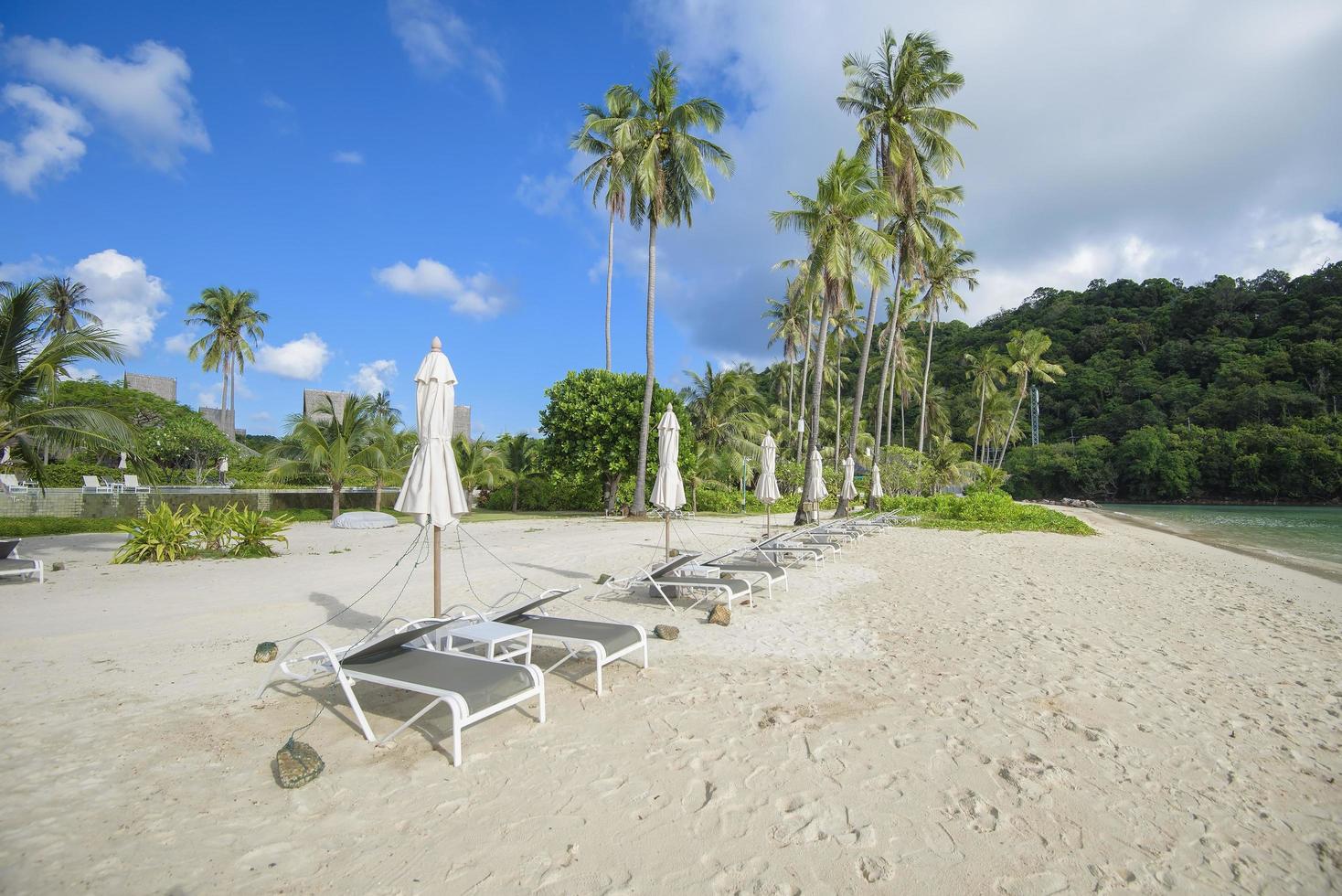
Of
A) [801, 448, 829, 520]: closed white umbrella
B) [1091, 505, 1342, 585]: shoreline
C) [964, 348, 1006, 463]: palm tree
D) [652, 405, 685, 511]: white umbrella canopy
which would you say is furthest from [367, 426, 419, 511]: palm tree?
[964, 348, 1006, 463]: palm tree

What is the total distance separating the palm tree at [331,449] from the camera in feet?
69.9

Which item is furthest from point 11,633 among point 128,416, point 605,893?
point 605,893

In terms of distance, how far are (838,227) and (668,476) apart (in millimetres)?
11549

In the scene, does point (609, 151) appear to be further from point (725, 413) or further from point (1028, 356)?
point (1028, 356)

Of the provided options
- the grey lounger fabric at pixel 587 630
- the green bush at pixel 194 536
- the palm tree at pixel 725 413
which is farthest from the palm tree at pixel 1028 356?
the grey lounger fabric at pixel 587 630

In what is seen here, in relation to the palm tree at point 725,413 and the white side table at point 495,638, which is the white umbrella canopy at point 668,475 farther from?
the palm tree at point 725,413

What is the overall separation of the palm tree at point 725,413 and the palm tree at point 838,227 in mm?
13524

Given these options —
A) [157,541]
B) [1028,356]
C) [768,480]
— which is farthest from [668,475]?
[1028,356]

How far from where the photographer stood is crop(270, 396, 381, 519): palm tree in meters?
21.3

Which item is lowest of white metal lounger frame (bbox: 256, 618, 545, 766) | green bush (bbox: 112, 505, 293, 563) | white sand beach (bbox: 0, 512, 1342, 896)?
white sand beach (bbox: 0, 512, 1342, 896)

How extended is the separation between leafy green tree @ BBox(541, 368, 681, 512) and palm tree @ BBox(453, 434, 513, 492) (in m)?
3.50

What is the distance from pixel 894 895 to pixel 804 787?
762 mm

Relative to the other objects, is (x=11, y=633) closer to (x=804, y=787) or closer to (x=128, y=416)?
(x=128, y=416)

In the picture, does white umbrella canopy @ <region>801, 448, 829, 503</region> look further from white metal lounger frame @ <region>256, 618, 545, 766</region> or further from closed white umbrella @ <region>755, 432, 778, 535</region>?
white metal lounger frame @ <region>256, 618, 545, 766</region>
